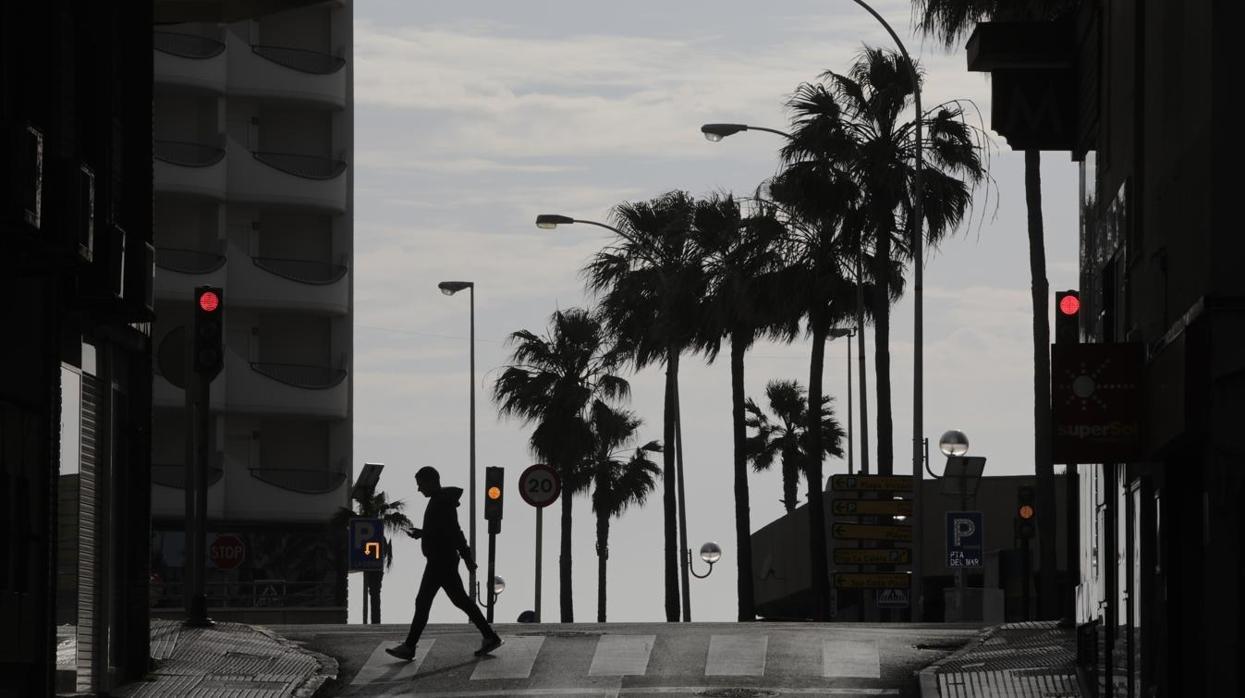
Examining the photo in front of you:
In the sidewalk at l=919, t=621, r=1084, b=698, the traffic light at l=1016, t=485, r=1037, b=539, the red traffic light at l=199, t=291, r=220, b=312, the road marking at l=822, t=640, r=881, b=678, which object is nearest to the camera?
the sidewalk at l=919, t=621, r=1084, b=698

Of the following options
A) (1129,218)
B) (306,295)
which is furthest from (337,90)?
(1129,218)

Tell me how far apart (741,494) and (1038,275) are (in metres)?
18.2

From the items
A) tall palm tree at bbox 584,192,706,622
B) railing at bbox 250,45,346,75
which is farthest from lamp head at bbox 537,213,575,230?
railing at bbox 250,45,346,75

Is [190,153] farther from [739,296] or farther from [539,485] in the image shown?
[539,485]

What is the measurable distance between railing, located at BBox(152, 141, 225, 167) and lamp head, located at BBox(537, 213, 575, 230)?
13573 mm

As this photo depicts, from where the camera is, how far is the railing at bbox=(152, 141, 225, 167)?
64438mm

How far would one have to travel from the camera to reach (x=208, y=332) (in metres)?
21.4

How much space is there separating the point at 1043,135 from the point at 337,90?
4988 cm

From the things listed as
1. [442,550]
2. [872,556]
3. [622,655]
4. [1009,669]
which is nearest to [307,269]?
[872,556]

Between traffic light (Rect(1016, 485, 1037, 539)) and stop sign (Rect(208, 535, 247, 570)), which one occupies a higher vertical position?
traffic light (Rect(1016, 485, 1037, 539))

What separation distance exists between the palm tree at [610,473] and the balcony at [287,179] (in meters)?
11.3

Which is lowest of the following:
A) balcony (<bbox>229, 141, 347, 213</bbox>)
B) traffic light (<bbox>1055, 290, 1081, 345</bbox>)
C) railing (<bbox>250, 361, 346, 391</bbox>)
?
traffic light (<bbox>1055, 290, 1081, 345</bbox>)

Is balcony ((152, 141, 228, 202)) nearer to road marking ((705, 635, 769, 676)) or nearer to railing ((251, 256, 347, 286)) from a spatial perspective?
railing ((251, 256, 347, 286))

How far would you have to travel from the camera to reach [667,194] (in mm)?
66000
